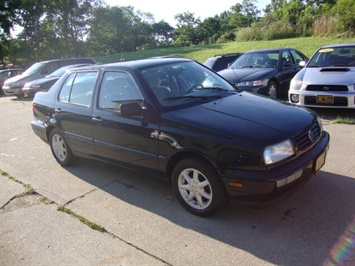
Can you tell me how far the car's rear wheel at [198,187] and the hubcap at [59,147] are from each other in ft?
8.16

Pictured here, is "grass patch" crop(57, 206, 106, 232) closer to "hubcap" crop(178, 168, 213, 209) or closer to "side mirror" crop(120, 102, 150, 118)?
"hubcap" crop(178, 168, 213, 209)

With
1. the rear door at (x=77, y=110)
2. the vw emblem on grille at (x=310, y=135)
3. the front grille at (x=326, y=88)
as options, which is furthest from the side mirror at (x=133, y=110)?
the front grille at (x=326, y=88)

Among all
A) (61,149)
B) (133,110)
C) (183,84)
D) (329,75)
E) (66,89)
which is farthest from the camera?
(329,75)

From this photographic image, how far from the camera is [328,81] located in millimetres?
6383

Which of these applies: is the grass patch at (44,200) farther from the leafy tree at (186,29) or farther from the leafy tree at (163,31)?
the leafy tree at (163,31)

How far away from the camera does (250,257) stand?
8.95 feet

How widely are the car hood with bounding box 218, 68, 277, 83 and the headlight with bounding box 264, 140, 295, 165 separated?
509 centimetres

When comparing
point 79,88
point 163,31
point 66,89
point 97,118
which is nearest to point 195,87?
point 97,118

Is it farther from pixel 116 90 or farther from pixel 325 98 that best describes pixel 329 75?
pixel 116 90

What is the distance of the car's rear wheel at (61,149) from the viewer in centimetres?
515

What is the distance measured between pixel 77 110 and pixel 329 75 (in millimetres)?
4984

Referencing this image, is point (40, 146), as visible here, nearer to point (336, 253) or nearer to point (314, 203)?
point (314, 203)

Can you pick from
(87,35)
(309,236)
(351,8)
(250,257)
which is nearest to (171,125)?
(250,257)

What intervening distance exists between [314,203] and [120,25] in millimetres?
53288
